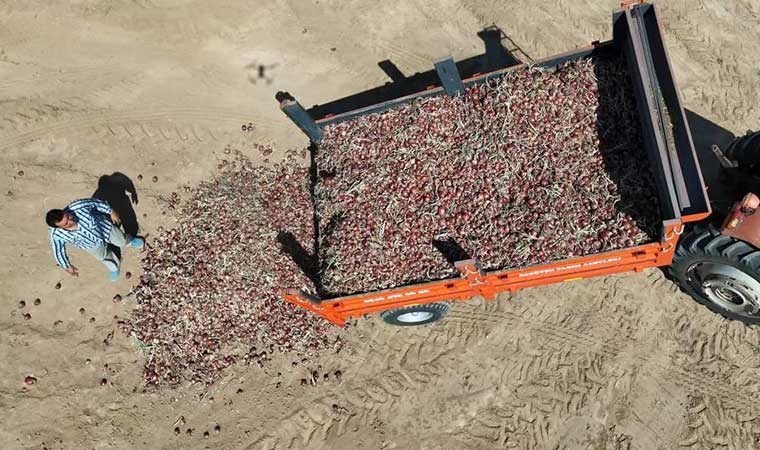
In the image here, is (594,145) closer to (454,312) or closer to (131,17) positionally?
(454,312)

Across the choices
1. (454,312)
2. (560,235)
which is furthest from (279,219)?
(560,235)

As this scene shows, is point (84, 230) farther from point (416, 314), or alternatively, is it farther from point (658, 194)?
point (658, 194)

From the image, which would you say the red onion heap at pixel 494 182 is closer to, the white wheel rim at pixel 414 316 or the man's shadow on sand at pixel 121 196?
the white wheel rim at pixel 414 316

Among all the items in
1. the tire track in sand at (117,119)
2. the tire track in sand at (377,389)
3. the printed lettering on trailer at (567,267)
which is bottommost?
the tire track in sand at (377,389)

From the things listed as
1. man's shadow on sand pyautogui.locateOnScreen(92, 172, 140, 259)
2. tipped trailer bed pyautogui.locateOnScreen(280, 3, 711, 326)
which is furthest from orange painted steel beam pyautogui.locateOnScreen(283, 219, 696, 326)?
man's shadow on sand pyautogui.locateOnScreen(92, 172, 140, 259)

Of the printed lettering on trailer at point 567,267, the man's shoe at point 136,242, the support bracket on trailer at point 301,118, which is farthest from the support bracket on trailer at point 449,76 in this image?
the man's shoe at point 136,242
